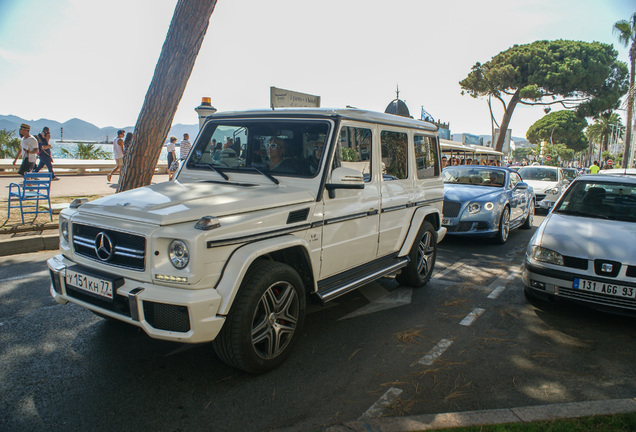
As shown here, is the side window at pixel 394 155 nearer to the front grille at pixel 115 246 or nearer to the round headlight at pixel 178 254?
the round headlight at pixel 178 254

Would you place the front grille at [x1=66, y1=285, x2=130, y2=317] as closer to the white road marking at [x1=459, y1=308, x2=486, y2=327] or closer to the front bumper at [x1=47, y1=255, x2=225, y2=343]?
the front bumper at [x1=47, y1=255, x2=225, y2=343]

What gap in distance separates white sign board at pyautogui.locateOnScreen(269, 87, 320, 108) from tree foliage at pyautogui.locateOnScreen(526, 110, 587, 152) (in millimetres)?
85616

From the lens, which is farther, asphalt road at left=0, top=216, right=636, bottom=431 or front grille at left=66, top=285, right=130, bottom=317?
front grille at left=66, top=285, right=130, bottom=317

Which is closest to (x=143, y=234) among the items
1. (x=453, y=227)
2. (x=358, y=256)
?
(x=358, y=256)

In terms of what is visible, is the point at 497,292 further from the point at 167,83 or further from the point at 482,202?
the point at 167,83

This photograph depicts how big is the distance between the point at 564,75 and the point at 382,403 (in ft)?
119

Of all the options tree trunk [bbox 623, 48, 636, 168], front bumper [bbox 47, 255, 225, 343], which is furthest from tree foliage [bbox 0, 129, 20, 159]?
tree trunk [bbox 623, 48, 636, 168]

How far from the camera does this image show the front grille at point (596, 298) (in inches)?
164

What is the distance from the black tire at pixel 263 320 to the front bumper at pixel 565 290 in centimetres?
267

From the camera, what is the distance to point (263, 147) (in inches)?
164

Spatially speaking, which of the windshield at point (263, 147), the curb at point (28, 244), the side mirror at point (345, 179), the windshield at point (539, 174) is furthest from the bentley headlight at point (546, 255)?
the windshield at point (539, 174)

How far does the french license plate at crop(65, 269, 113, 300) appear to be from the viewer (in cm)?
300

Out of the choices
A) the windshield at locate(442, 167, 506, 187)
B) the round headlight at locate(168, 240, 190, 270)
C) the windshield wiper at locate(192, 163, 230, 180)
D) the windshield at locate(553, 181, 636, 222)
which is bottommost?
the round headlight at locate(168, 240, 190, 270)

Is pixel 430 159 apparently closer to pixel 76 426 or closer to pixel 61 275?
pixel 61 275
